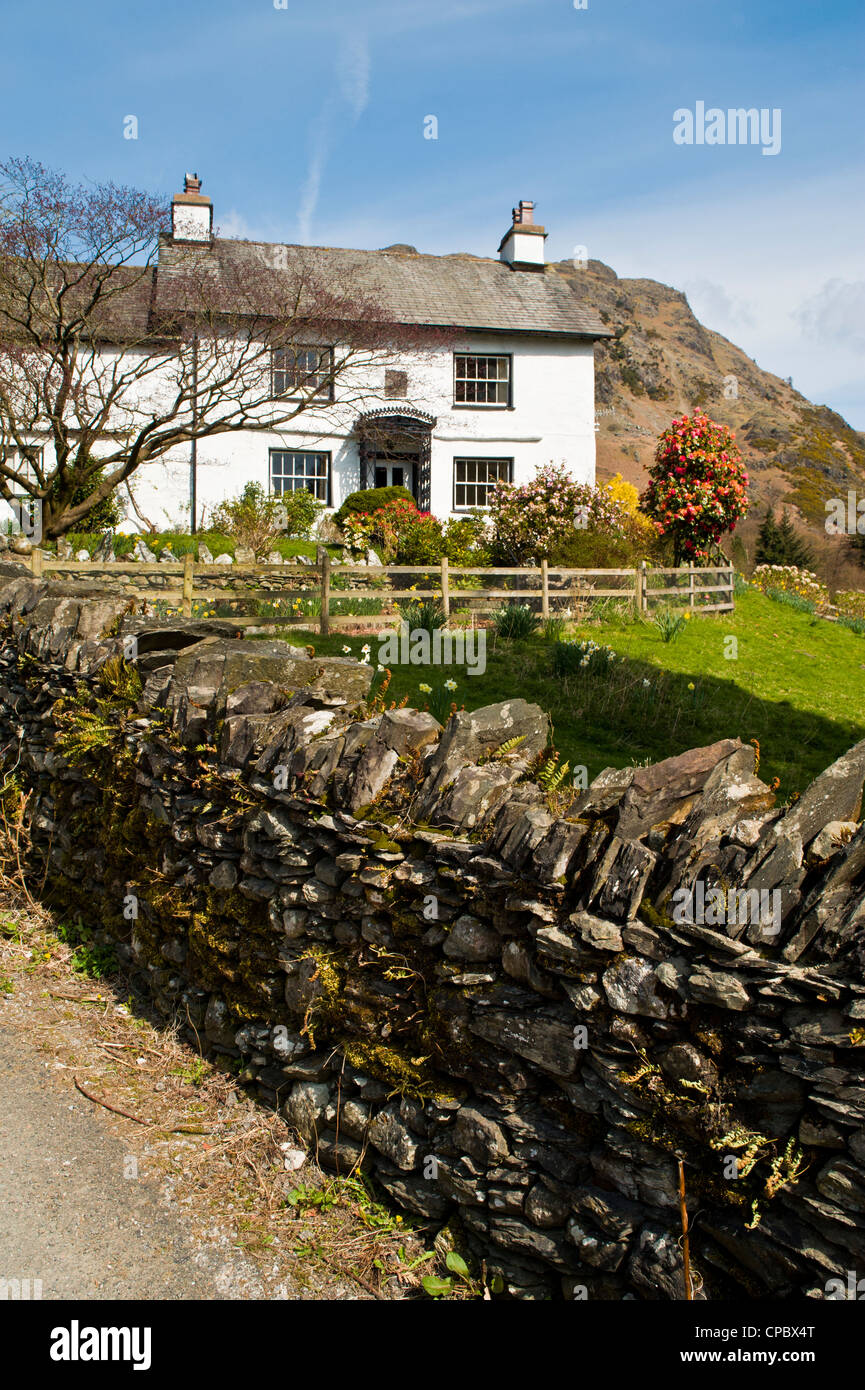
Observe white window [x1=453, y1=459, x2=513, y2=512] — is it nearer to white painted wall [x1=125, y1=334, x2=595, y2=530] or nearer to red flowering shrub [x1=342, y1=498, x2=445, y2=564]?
white painted wall [x1=125, y1=334, x2=595, y2=530]

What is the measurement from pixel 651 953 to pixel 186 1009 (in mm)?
2802

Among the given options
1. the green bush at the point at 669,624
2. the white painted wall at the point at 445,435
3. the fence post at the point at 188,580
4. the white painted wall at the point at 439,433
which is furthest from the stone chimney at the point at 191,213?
the green bush at the point at 669,624

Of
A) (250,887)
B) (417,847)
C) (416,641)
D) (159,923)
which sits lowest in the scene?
(159,923)

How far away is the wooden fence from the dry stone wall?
7.22 meters

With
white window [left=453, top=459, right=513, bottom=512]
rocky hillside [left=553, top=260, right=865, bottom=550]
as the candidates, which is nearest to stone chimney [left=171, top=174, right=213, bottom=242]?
white window [left=453, top=459, right=513, bottom=512]

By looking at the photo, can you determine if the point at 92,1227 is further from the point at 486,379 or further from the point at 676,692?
the point at 486,379

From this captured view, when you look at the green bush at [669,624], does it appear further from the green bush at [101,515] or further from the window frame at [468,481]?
the window frame at [468,481]

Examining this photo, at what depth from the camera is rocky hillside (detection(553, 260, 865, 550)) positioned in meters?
53.3

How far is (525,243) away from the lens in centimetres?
2795

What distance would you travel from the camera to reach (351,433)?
25.2 metres

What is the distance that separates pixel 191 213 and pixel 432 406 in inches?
326

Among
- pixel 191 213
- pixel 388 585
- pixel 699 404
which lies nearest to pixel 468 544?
pixel 388 585
